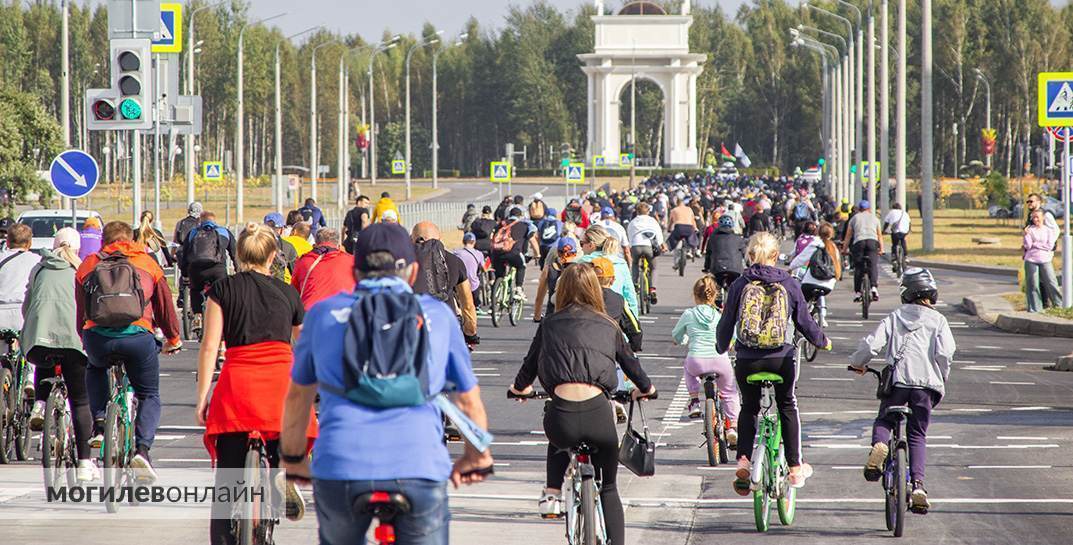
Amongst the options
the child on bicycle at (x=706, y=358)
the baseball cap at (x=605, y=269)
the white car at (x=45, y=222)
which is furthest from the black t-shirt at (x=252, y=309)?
the white car at (x=45, y=222)

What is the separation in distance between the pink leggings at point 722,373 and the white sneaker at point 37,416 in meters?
4.30

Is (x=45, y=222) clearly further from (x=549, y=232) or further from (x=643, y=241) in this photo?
(x=643, y=241)

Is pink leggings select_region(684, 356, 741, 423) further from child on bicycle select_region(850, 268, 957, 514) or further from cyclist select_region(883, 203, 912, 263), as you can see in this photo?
cyclist select_region(883, 203, 912, 263)

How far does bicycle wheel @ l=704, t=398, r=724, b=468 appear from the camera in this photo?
1272cm

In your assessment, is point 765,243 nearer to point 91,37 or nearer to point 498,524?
point 498,524

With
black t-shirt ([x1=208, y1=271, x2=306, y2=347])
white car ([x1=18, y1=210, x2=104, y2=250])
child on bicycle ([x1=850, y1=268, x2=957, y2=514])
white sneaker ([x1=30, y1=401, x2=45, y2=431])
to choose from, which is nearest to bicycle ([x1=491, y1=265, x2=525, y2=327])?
white car ([x1=18, y1=210, x2=104, y2=250])

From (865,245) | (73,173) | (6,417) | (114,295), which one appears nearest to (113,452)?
(114,295)

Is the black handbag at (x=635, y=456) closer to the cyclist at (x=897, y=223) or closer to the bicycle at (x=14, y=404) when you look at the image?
the bicycle at (x=14, y=404)

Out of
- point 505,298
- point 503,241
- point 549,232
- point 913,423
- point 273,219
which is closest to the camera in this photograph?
point 913,423

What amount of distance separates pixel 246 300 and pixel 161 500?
2.67 m

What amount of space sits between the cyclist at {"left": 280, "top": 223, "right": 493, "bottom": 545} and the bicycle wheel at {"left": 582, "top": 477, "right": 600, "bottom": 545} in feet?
7.50

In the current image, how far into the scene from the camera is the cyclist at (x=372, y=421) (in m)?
5.46

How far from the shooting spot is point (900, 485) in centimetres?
966

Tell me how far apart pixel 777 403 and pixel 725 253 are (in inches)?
501
